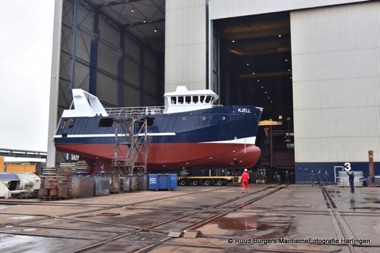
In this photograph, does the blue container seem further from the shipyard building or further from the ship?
the shipyard building

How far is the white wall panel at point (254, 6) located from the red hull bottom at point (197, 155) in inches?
526

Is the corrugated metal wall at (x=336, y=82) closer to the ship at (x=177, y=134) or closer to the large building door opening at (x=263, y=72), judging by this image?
the large building door opening at (x=263, y=72)

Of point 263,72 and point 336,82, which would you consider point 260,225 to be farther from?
point 263,72

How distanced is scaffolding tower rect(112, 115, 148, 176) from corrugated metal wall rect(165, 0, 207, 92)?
5840 mm

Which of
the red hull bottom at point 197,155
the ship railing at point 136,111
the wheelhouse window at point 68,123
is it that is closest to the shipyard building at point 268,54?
the wheelhouse window at point 68,123

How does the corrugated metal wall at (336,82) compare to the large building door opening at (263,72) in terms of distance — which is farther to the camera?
the large building door opening at (263,72)

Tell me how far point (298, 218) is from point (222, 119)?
2077 cm

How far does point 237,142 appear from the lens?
30.8 meters

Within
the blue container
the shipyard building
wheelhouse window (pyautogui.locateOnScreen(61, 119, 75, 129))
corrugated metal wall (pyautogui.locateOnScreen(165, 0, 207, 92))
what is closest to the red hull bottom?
wheelhouse window (pyautogui.locateOnScreen(61, 119, 75, 129))

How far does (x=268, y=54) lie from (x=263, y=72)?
766cm

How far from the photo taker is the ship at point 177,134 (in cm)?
3088

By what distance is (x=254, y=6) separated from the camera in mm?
34406

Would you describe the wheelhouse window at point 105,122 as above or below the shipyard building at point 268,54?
below

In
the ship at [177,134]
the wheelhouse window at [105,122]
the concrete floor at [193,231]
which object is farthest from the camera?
the wheelhouse window at [105,122]
